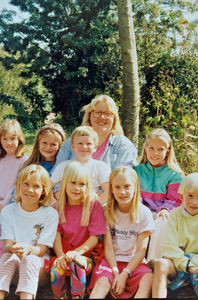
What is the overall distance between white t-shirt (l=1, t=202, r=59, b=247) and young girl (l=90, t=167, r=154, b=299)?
41 centimetres

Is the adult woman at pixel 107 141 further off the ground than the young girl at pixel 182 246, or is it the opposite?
the adult woman at pixel 107 141

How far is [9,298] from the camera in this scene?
7.81 ft

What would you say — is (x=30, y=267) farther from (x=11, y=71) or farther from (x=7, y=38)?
(x=11, y=71)

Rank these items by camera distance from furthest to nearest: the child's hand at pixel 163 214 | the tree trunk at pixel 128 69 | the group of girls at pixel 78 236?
1. the tree trunk at pixel 128 69
2. the child's hand at pixel 163 214
3. the group of girls at pixel 78 236

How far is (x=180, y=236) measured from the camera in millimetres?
2455

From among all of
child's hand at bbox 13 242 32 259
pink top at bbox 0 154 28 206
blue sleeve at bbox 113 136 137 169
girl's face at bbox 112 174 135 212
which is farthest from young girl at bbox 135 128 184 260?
pink top at bbox 0 154 28 206

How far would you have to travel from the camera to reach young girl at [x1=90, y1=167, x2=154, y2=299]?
2273mm

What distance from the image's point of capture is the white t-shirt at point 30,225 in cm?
245

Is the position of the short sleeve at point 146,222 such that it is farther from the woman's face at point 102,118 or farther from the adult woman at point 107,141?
the woman's face at point 102,118

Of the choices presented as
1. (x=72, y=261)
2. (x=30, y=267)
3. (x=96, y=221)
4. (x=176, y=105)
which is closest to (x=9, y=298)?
(x=30, y=267)

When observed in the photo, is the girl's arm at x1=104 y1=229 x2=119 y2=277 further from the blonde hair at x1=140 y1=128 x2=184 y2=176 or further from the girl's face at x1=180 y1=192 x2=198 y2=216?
the blonde hair at x1=140 y1=128 x2=184 y2=176

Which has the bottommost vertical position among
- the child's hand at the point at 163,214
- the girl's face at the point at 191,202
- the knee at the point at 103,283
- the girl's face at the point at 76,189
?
the knee at the point at 103,283

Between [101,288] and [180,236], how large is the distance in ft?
2.30

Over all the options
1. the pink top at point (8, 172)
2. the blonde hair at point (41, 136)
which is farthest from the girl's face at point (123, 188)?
the pink top at point (8, 172)
